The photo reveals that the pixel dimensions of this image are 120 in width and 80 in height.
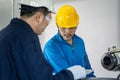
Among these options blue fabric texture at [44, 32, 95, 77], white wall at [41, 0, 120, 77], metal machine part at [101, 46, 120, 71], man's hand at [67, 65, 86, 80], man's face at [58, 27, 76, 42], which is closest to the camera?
man's hand at [67, 65, 86, 80]

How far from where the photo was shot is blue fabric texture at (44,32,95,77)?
6.42 ft

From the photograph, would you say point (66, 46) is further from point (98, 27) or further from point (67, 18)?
point (98, 27)

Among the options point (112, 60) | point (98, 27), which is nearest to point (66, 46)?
point (112, 60)

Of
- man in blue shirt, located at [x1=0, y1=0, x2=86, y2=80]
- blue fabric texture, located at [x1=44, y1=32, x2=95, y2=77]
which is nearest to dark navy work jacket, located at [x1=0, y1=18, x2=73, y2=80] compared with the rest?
man in blue shirt, located at [x1=0, y1=0, x2=86, y2=80]

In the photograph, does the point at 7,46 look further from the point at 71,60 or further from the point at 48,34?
the point at 48,34

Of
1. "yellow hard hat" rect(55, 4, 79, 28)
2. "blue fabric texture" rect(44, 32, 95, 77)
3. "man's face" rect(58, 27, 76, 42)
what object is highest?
"yellow hard hat" rect(55, 4, 79, 28)

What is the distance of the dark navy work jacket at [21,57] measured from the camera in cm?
124

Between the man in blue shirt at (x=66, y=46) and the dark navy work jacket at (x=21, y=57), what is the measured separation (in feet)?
2.24

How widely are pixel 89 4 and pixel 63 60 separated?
1.22m

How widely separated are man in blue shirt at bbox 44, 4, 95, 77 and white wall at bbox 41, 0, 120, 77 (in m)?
0.85

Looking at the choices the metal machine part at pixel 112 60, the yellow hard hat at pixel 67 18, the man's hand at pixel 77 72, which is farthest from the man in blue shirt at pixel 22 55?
the yellow hard hat at pixel 67 18

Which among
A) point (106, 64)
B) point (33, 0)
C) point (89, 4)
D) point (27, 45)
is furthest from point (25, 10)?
point (89, 4)

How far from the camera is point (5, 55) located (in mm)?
1270

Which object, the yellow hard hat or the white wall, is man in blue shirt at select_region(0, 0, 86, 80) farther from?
the white wall
